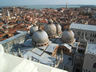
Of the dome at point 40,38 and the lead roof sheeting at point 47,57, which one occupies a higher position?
the dome at point 40,38

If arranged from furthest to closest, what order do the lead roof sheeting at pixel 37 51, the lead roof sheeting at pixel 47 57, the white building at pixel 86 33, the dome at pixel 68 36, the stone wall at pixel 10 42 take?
the white building at pixel 86 33
the stone wall at pixel 10 42
the dome at pixel 68 36
the lead roof sheeting at pixel 37 51
the lead roof sheeting at pixel 47 57

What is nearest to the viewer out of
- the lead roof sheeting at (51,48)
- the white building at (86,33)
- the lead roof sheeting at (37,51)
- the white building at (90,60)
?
the white building at (90,60)

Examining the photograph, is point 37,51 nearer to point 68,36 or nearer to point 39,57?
point 39,57

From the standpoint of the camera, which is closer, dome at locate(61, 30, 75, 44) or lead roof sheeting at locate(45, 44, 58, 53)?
lead roof sheeting at locate(45, 44, 58, 53)

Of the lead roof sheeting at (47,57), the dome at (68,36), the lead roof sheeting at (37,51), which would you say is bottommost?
the lead roof sheeting at (47,57)

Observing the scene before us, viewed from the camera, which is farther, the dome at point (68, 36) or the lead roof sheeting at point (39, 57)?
the dome at point (68, 36)

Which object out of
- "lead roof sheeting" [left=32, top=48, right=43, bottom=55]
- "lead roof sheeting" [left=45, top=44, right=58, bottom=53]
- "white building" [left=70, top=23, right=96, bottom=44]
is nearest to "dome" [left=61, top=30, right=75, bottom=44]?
"lead roof sheeting" [left=45, top=44, right=58, bottom=53]

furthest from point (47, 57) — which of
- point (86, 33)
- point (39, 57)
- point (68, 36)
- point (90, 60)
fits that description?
point (86, 33)

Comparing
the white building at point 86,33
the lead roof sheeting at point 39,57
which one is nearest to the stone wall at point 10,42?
the lead roof sheeting at point 39,57

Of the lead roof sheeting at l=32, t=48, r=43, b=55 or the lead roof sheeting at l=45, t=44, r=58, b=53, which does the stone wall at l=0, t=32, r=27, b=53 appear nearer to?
the lead roof sheeting at l=32, t=48, r=43, b=55

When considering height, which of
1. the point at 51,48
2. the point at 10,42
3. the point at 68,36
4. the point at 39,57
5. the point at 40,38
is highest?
the point at 40,38

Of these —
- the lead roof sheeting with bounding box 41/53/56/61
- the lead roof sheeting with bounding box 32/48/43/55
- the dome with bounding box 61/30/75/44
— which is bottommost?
the lead roof sheeting with bounding box 41/53/56/61

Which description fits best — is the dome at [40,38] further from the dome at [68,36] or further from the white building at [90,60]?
the white building at [90,60]

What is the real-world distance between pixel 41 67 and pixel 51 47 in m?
12.0
